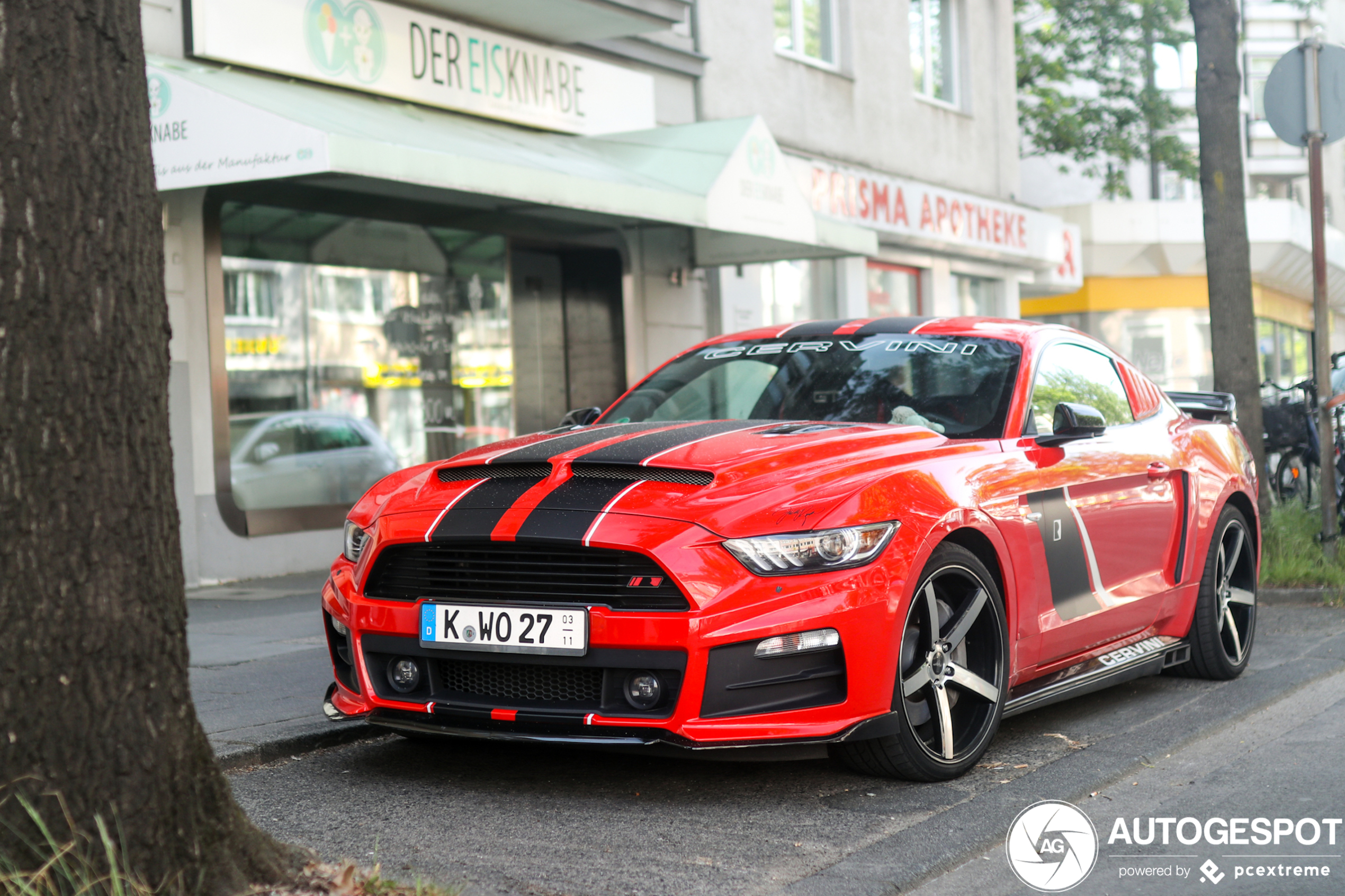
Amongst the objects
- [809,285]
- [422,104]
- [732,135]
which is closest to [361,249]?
[422,104]

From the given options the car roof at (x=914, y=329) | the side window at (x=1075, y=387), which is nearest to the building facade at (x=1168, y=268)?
→ the side window at (x=1075, y=387)

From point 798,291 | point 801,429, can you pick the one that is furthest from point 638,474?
point 798,291

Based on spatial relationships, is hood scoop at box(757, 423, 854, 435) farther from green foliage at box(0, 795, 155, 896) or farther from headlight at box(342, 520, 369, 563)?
green foliage at box(0, 795, 155, 896)

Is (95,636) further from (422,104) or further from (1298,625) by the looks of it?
(422,104)

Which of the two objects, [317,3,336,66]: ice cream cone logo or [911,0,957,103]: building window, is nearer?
[317,3,336,66]: ice cream cone logo

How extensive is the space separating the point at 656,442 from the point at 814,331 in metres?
1.50

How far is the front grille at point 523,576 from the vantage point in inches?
158

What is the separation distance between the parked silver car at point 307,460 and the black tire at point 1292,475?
8051 millimetres

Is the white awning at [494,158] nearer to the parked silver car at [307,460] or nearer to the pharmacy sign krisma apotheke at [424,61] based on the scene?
the pharmacy sign krisma apotheke at [424,61]

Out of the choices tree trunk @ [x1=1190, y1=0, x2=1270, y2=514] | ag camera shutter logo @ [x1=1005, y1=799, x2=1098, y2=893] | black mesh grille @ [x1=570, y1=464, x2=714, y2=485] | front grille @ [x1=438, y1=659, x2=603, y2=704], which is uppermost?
tree trunk @ [x1=1190, y1=0, x2=1270, y2=514]

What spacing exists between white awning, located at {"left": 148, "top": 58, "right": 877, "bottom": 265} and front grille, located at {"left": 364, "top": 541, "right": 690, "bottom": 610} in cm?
498

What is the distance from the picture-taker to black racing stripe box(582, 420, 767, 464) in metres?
4.42

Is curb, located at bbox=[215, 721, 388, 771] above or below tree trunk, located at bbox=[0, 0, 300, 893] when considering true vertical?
below

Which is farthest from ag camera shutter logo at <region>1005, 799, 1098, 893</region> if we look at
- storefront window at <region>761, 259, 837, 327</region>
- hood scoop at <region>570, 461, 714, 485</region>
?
storefront window at <region>761, 259, 837, 327</region>
